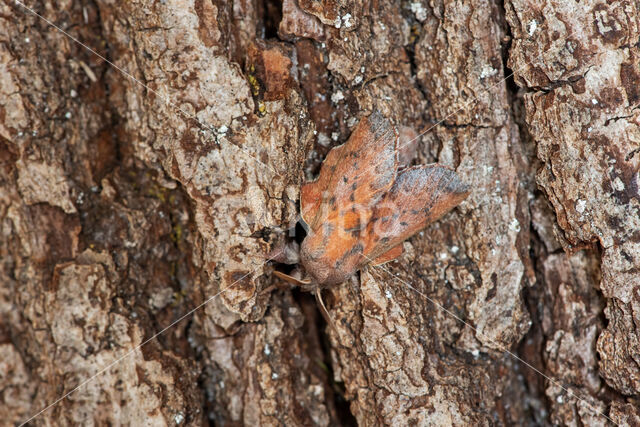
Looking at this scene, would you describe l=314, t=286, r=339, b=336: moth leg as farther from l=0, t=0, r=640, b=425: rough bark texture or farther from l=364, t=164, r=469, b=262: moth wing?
l=364, t=164, r=469, b=262: moth wing

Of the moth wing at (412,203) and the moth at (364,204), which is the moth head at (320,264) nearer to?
the moth at (364,204)

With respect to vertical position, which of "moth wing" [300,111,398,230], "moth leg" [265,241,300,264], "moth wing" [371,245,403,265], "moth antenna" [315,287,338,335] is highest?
"moth wing" [300,111,398,230]

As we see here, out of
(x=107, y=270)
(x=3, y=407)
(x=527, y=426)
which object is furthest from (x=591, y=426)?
(x=3, y=407)

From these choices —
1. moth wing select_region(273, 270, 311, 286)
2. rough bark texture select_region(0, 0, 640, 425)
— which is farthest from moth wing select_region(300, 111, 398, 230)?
moth wing select_region(273, 270, 311, 286)

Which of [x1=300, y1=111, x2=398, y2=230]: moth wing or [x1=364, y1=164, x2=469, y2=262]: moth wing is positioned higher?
[x1=300, y1=111, x2=398, y2=230]: moth wing

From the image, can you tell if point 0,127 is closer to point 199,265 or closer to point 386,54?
point 199,265

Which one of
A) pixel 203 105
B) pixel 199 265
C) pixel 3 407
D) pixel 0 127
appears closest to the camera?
pixel 203 105
